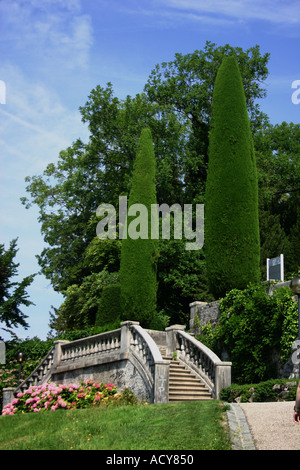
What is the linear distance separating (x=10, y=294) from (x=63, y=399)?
534 inches

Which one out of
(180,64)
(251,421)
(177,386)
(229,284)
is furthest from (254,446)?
(180,64)

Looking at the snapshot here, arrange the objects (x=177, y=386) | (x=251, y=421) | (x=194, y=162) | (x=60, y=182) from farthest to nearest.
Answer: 1. (x=60, y=182)
2. (x=194, y=162)
3. (x=177, y=386)
4. (x=251, y=421)

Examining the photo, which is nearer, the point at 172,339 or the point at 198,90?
the point at 172,339

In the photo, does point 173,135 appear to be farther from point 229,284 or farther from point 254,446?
point 254,446

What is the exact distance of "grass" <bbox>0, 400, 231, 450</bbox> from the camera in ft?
26.2

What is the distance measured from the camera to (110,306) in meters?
22.3

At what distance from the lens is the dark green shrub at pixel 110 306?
868 inches

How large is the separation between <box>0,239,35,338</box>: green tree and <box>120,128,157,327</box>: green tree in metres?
7.37

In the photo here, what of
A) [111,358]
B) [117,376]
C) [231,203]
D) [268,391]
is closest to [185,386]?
[117,376]

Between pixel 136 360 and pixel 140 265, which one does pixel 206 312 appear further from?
pixel 136 360

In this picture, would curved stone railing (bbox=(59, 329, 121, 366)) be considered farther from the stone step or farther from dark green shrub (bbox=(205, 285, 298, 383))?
dark green shrub (bbox=(205, 285, 298, 383))

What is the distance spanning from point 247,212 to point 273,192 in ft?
33.5
